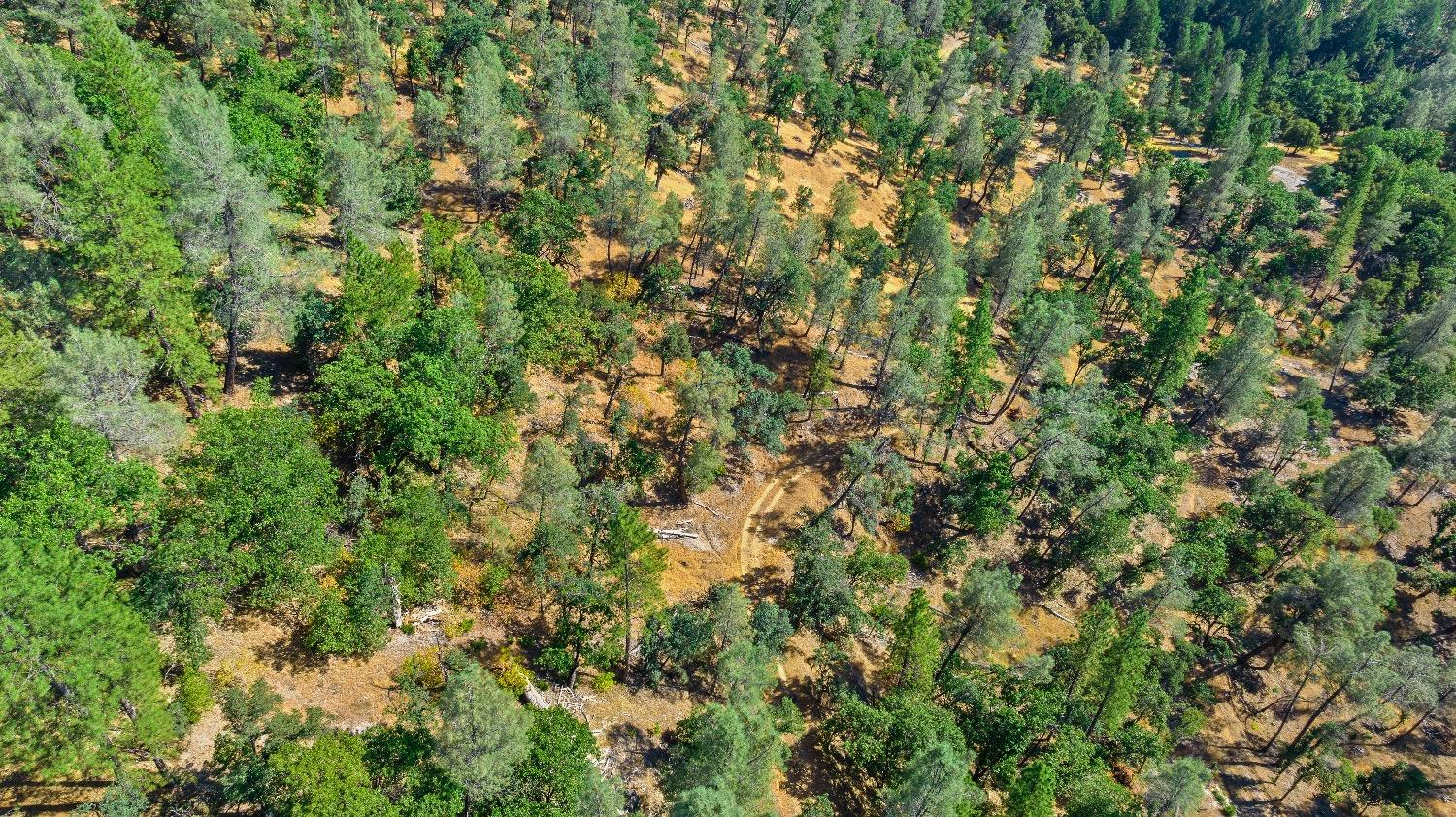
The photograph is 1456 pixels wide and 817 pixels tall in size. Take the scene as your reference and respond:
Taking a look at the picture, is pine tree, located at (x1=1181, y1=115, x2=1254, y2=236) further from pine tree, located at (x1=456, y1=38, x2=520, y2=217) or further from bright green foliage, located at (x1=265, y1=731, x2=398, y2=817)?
bright green foliage, located at (x1=265, y1=731, x2=398, y2=817)

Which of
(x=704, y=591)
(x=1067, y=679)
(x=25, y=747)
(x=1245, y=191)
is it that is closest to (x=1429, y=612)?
(x=1067, y=679)

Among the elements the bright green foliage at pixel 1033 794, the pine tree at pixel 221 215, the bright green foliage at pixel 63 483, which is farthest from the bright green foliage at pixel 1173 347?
the bright green foliage at pixel 63 483

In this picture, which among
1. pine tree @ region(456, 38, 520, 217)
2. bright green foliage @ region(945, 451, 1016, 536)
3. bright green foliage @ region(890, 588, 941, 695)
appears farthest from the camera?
pine tree @ region(456, 38, 520, 217)

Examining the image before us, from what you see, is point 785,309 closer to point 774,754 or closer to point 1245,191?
point 774,754

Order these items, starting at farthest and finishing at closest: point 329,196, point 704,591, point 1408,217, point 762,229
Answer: point 1408,217 → point 762,229 → point 329,196 → point 704,591

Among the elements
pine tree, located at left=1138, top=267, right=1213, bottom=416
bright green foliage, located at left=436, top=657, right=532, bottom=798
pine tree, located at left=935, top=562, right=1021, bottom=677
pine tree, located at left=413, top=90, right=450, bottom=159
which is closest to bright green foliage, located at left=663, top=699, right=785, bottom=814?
bright green foliage, located at left=436, top=657, right=532, bottom=798

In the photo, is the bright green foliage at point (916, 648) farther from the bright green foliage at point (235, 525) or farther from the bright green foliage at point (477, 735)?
the bright green foliage at point (235, 525)
